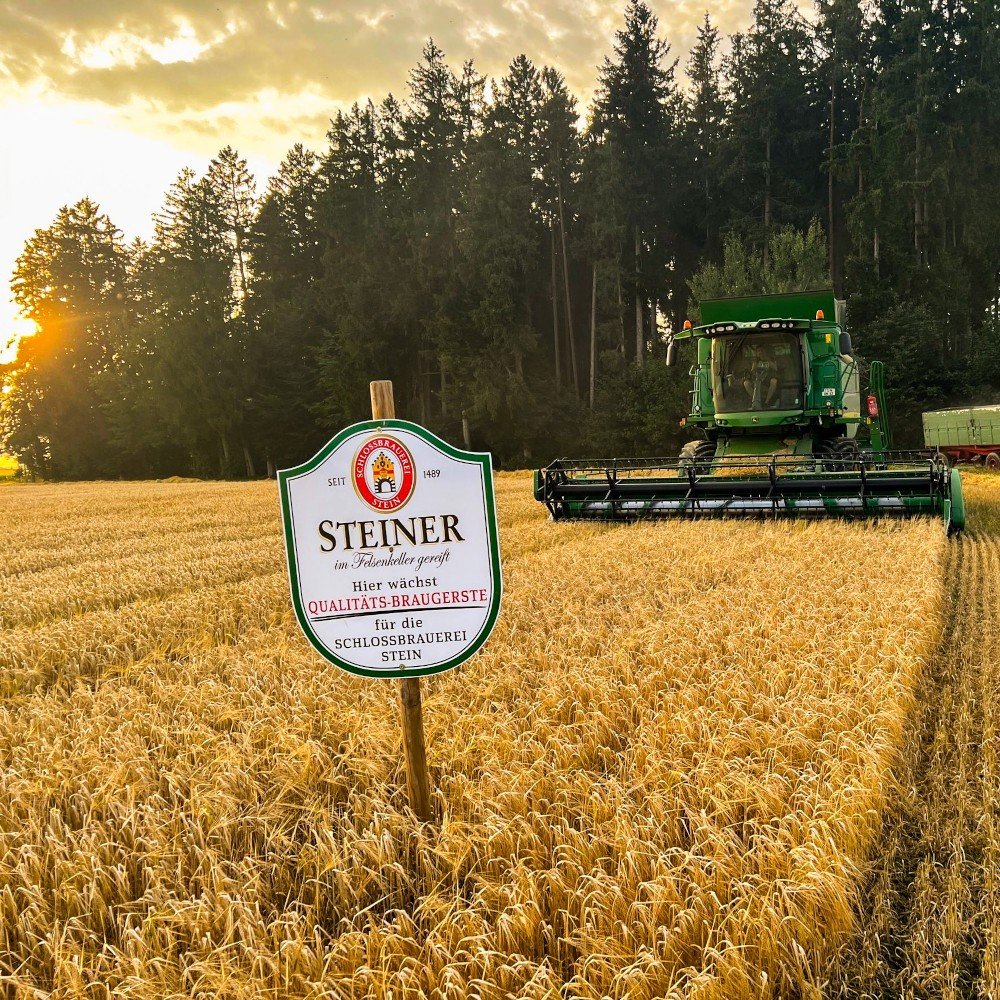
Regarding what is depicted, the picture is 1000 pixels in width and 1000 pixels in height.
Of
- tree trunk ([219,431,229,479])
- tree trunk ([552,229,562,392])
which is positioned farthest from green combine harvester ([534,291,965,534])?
tree trunk ([219,431,229,479])

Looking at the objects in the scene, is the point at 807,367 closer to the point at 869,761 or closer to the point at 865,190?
the point at 869,761

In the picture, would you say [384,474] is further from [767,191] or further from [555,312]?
[767,191]

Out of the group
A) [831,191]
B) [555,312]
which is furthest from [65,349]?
[831,191]

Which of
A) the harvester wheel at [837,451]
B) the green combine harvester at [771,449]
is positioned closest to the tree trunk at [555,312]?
the green combine harvester at [771,449]

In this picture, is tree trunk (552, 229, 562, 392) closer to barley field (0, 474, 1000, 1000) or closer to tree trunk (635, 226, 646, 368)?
tree trunk (635, 226, 646, 368)

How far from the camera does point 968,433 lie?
63.3 feet

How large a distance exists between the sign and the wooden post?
125mm

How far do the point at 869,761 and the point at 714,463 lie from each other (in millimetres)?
7496

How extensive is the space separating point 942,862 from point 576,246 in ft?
114

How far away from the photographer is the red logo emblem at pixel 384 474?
2477 millimetres

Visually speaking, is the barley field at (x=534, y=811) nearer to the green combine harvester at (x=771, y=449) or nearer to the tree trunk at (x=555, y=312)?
the green combine harvester at (x=771, y=449)

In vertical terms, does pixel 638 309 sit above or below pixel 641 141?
below

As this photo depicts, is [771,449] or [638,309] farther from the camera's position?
[638,309]

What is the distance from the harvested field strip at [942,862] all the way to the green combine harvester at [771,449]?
14.7 ft
